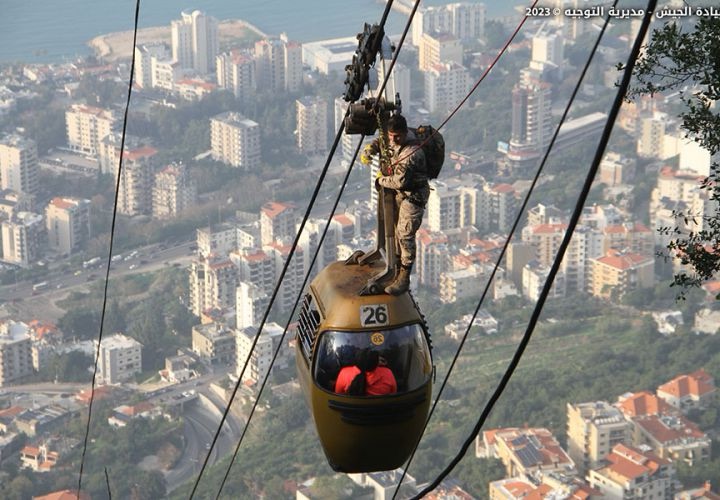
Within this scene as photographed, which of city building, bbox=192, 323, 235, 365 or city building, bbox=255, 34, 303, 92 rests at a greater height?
city building, bbox=255, 34, 303, 92

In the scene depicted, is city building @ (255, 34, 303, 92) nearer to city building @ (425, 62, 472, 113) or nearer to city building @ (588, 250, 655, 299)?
city building @ (425, 62, 472, 113)

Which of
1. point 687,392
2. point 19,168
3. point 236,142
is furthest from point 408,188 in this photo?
point 19,168

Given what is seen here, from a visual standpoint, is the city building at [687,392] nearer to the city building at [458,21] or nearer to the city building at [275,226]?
the city building at [275,226]

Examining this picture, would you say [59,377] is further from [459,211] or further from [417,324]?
[417,324]

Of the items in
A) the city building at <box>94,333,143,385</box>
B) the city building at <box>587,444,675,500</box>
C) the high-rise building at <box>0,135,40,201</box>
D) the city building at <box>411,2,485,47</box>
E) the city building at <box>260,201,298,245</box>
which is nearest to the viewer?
the city building at <box>587,444,675,500</box>

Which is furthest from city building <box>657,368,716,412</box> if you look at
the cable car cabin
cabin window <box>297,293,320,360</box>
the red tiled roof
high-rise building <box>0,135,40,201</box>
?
the cable car cabin

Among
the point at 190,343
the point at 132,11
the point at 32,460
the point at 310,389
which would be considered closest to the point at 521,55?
the point at 132,11
